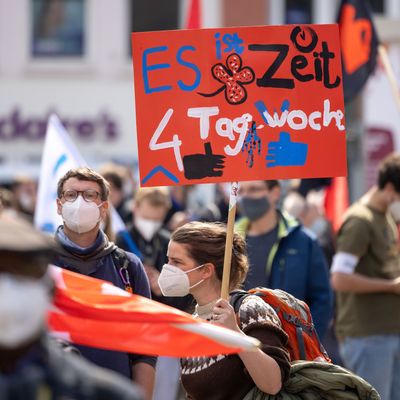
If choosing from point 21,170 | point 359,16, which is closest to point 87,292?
point 359,16

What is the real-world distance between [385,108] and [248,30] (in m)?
16.1

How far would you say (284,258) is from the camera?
24.3 ft

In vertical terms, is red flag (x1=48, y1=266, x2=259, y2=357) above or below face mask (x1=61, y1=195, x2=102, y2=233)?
below

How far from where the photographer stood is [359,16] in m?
10.1

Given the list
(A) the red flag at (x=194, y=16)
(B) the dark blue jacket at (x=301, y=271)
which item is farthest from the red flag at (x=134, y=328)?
(A) the red flag at (x=194, y=16)

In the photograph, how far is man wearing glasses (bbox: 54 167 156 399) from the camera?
5008mm

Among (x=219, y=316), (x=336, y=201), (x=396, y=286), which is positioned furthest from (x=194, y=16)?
(x=219, y=316)

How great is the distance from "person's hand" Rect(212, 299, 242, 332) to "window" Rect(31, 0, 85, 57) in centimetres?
2105

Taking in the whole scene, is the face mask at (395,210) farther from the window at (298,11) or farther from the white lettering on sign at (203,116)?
the window at (298,11)

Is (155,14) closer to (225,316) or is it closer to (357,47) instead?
(357,47)

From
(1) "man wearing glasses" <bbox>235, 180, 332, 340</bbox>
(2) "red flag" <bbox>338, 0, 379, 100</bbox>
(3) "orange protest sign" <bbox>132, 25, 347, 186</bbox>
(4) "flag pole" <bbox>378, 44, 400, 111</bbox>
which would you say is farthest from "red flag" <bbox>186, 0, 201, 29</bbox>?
(3) "orange protest sign" <bbox>132, 25, 347, 186</bbox>

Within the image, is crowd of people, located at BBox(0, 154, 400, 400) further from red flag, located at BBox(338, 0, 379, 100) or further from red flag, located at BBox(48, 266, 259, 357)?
red flag, located at BBox(338, 0, 379, 100)

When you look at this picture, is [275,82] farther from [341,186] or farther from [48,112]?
[48,112]

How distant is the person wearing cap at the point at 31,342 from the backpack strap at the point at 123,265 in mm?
2363
